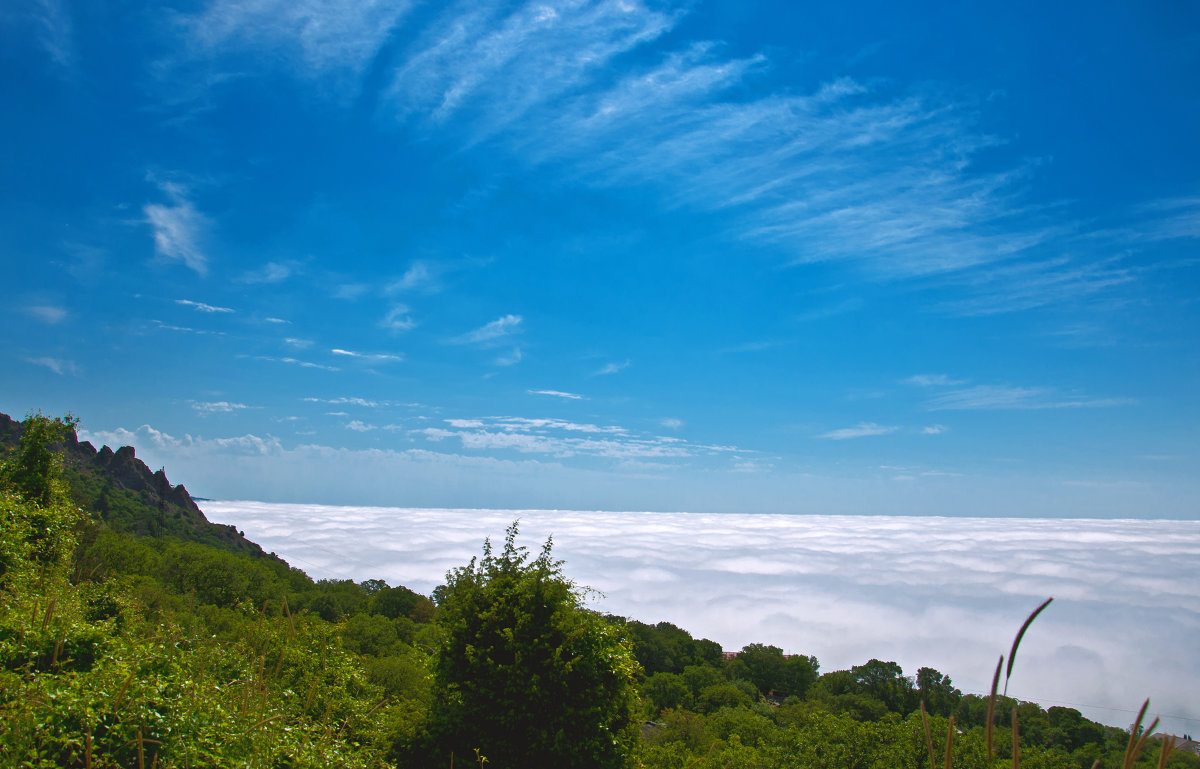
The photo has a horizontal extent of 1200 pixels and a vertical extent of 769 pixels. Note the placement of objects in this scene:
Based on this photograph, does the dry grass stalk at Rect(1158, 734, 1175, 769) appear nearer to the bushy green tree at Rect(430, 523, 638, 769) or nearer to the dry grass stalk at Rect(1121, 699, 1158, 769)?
the dry grass stalk at Rect(1121, 699, 1158, 769)

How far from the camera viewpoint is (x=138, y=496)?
11056cm

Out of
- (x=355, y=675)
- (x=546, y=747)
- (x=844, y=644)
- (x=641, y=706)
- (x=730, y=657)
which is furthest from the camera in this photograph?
(x=844, y=644)

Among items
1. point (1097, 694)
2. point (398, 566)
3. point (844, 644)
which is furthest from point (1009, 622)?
point (398, 566)

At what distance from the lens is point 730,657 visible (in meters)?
88.6

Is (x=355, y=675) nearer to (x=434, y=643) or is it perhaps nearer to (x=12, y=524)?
(x=434, y=643)

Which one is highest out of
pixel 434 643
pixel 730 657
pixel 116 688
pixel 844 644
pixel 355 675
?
pixel 116 688

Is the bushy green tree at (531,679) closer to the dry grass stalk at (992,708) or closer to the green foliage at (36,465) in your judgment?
the dry grass stalk at (992,708)

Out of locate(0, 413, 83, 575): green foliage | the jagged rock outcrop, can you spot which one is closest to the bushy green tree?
locate(0, 413, 83, 575): green foliage

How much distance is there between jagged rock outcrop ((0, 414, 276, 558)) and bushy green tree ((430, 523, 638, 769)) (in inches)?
3730

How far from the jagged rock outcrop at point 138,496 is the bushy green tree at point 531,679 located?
9474 centimetres

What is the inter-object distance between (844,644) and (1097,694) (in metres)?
49.4

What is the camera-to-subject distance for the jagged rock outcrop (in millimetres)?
94812

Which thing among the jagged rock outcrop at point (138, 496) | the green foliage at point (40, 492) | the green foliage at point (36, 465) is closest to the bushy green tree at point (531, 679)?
the green foliage at point (40, 492)

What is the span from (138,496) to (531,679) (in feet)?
407
